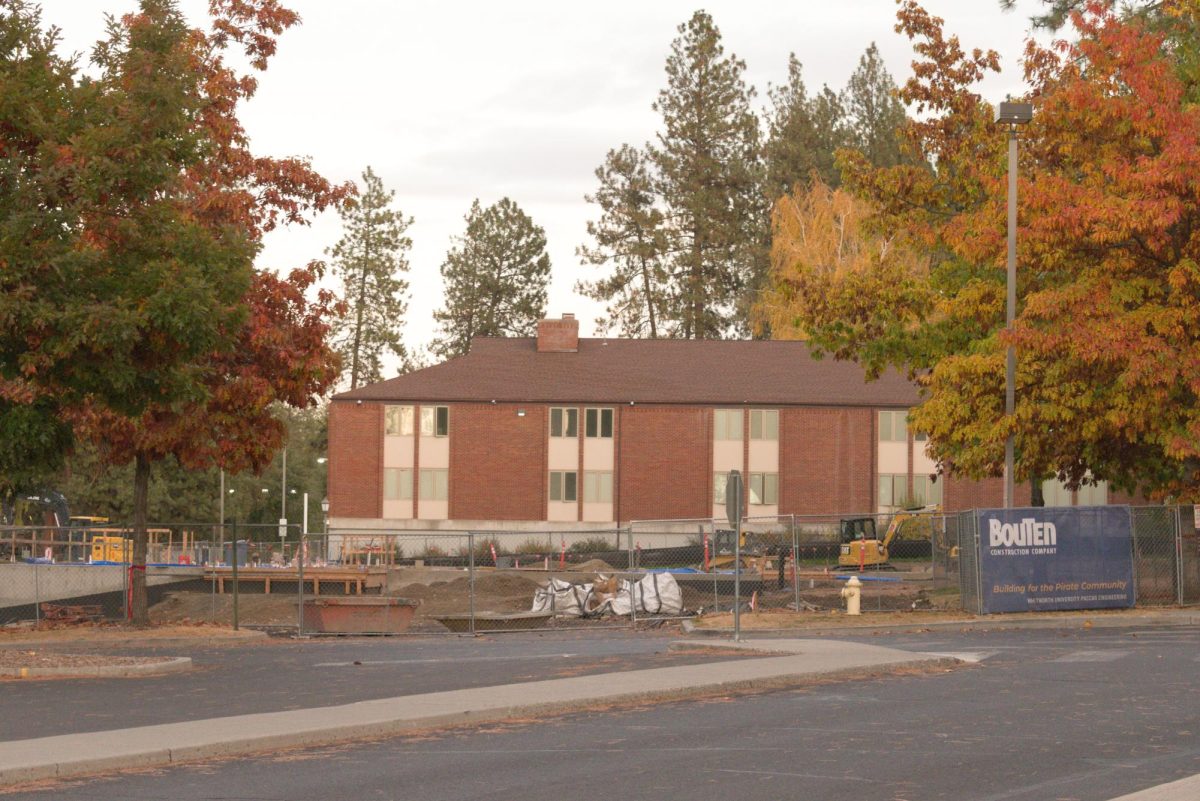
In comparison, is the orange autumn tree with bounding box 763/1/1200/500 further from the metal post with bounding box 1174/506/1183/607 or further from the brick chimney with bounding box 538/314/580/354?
the brick chimney with bounding box 538/314/580/354

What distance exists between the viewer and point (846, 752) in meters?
13.1

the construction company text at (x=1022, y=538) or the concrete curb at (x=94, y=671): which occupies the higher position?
the construction company text at (x=1022, y=538)

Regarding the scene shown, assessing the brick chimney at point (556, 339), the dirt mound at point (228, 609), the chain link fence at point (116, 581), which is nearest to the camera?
the chain link fence at point (116, 581)

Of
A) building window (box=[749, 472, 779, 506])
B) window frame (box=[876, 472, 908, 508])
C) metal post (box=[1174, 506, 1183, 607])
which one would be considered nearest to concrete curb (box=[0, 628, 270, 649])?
metal post (box=[1174, 506, 1183, 607])

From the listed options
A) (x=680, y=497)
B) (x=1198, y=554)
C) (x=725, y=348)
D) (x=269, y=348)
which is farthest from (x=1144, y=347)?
(x=725, y=348)

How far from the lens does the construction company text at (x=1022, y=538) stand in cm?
3084

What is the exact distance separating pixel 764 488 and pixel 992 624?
40548 mm

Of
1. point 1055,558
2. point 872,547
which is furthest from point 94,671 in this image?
point 872,547

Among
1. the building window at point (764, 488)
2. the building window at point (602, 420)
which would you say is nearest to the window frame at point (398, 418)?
the building window at point (602, 420)

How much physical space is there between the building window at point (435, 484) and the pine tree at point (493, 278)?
33.7 m

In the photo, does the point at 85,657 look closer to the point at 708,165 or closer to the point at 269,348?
the point at 269,348

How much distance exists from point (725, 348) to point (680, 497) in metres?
8.84

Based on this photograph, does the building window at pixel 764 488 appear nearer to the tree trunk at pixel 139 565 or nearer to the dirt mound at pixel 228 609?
the dirt mound at pixel 228 609

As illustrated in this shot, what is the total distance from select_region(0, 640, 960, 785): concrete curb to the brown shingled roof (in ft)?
160
